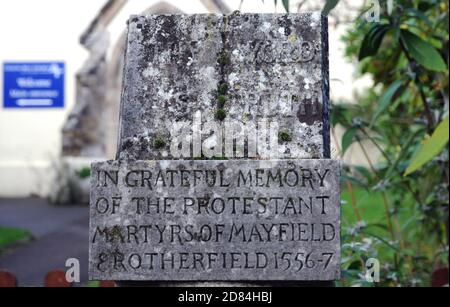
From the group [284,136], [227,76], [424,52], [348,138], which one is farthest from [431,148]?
[227,76]

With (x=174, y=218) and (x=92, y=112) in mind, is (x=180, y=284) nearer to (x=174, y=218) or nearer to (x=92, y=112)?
(x=174, y=218)

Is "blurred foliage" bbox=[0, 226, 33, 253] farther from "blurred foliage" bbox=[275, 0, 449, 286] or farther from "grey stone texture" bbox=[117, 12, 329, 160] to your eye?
"grey stone texture" bbox=[117, 12, 329, 160]

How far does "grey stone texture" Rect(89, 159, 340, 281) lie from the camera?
313 cm

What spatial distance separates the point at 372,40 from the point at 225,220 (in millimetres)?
1844

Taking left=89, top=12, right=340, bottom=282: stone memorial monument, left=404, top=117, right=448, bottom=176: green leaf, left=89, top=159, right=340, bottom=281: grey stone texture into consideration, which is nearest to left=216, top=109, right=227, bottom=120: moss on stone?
left=89, top=12, right=340, bottom=282: stone memorial monument

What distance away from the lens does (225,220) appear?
3.13 meters

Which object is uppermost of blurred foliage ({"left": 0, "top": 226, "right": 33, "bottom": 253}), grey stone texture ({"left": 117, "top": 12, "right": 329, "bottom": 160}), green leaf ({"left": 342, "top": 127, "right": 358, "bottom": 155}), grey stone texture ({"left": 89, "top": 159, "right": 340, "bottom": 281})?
grey stone texture ({"left": 117, "top": 12, "right": 329, "bottom": 160})

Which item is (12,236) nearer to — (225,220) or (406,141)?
(406,141)

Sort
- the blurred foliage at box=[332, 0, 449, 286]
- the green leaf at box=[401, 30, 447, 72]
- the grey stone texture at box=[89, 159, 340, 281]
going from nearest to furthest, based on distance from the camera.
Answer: the grey stone texture at box=[89, 159, 340, 281] → the green leaf at box=[401, 30, 447, 72] → the blurred foliage at box=[332, 0, 449, 286]

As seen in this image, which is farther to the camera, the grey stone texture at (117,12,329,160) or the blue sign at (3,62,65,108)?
the blue sign at (3,62,65,108)

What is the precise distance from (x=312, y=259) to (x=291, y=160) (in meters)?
0.36

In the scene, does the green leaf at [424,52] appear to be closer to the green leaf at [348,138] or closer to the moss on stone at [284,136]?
the green leaf at [348,138]

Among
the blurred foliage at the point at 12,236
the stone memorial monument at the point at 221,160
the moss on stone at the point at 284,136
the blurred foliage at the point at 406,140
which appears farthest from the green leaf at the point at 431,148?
the blurred foliage at the point at 12,236

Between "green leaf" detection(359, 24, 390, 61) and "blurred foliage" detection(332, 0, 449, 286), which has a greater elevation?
"green leaf" detection(359, 24, 390, 61)
